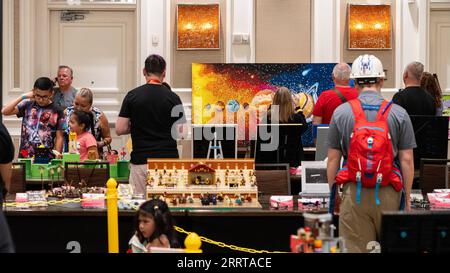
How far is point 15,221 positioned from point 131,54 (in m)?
7.11

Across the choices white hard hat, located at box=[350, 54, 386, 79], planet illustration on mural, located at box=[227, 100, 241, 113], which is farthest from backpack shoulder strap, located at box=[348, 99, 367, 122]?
planet illustration on mural, located at box=[227, 100, 241, 113]

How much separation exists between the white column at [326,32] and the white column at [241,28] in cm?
A: 84

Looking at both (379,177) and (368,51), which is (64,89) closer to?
(368,51)

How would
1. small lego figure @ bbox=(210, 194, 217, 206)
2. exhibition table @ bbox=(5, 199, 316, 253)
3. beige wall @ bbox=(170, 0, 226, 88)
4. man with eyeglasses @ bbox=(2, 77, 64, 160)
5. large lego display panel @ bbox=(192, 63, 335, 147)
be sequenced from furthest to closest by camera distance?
beige wall @ bbox=(170, 0, 226, 88), large lego display panel @ bbox=(192, 63, 335, 147), man with eyeglasses @ bbox=(2, 77, 64, 160), small lego figure @ bbox=(210, 194, 217, 206), exhibition table @ bbox=(5, 199, 316, 253)

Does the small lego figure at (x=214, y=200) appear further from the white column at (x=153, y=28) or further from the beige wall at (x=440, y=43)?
the beige wall at (x=440, y=43)

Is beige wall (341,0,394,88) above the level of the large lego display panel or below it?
above

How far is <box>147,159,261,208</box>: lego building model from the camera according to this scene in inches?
275

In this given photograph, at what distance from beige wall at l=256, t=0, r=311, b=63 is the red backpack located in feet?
24.6

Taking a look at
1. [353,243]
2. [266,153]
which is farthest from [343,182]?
[266,153]

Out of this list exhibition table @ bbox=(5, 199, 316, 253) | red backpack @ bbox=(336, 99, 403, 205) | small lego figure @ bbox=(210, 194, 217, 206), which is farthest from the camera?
small lego figure @ bbox=(210, 194, 217, 206)

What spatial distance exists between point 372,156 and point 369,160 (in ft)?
0.10

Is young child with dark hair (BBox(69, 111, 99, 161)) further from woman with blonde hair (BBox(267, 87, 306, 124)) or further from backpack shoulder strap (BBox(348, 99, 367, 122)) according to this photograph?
backpack shoulder strap (BBox(348, 99, 367, 122))

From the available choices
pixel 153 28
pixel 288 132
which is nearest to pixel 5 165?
pixel 288 132

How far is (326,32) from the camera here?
1330cm
